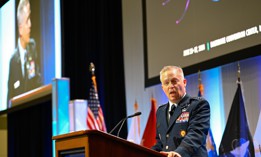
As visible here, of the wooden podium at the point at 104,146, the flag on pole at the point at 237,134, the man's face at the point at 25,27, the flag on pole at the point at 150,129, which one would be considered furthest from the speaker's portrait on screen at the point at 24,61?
the wooden podium at the point at 104,146

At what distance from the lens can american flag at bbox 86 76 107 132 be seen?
6043mm

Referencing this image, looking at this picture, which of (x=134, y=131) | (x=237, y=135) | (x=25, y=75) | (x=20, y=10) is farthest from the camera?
(x=20, y=10)

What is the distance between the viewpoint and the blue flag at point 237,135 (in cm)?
426

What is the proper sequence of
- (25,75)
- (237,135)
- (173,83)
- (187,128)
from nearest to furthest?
(187,128)
(173,83)
(237,135)
(25,75)

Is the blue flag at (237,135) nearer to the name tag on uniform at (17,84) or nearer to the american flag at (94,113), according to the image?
the american flag at (94,113)

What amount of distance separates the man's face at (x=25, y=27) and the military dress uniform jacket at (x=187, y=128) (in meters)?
Answer: 4.57

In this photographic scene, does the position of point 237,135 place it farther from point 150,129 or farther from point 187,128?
point 187,128

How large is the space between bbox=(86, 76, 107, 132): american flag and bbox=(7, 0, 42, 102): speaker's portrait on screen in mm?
884

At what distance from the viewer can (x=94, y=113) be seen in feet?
20.1

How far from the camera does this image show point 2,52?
26.4ft

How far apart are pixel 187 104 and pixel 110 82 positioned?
150 inches

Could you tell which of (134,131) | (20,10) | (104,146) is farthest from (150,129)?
(104,146)

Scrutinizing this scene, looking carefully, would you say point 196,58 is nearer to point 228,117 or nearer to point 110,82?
point 228,117

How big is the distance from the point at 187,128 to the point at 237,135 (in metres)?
1.71
